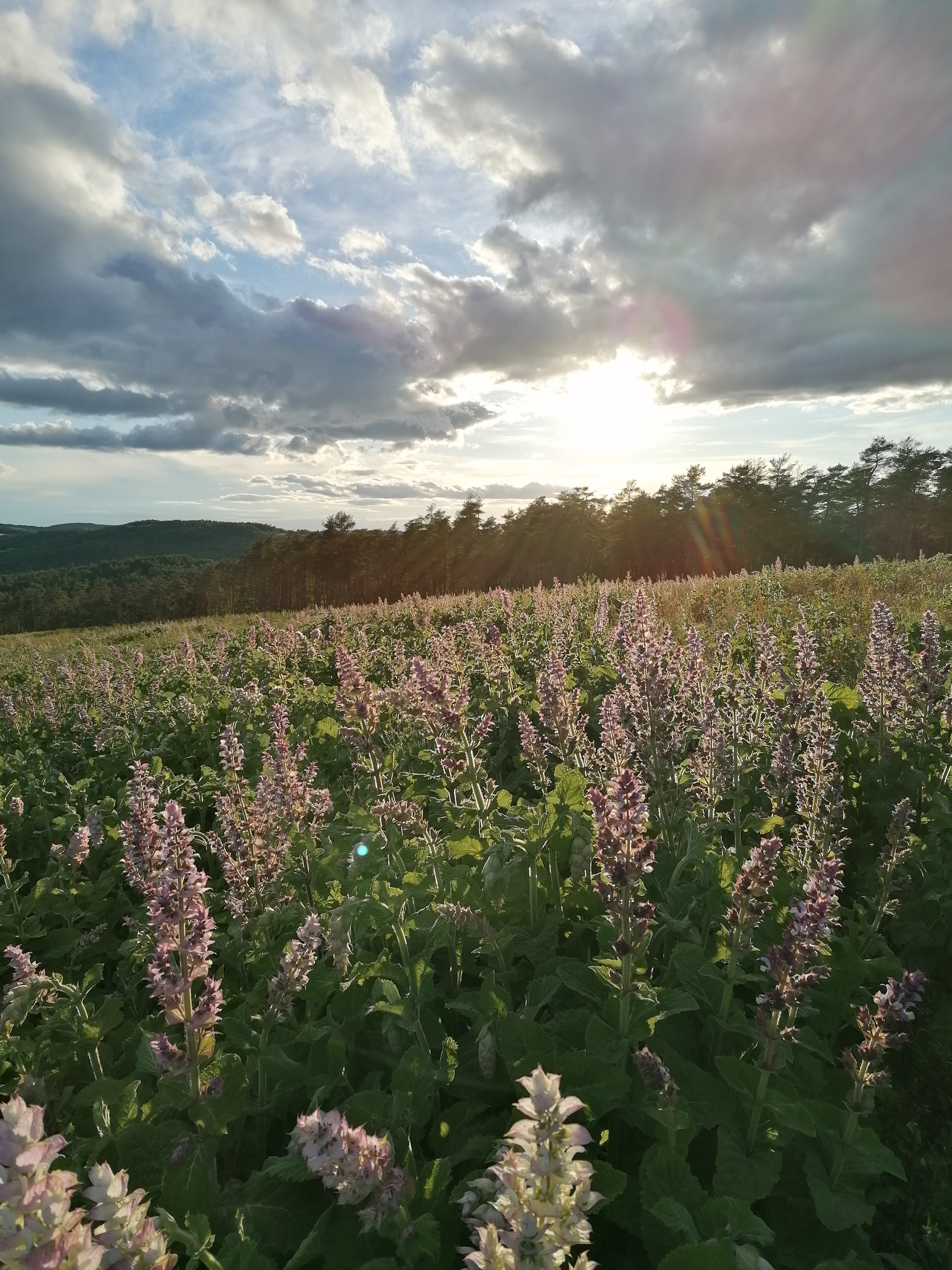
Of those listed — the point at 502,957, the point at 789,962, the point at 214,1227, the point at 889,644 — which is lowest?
the point at 214,1227

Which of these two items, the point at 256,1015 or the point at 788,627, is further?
the point at 788,627

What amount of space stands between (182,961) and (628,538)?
97.1m

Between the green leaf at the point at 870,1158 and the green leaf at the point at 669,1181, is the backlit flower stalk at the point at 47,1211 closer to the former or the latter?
the green leaf at the point at 669,1181

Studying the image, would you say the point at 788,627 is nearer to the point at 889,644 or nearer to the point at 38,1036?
the point at 889,644

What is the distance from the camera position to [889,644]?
6.01m

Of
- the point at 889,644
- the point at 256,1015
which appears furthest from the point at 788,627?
the point at 256,1015

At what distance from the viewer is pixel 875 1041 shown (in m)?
2.53

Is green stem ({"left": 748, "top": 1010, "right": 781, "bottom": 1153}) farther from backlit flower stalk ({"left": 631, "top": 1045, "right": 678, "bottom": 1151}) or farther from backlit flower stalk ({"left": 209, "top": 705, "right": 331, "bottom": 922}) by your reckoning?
backlit flower stalk ({"left": 209, "top": 705, "right": 331, "bottom": 922})

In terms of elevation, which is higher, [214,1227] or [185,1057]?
[185,1057]

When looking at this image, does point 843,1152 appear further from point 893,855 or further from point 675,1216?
point 893,855

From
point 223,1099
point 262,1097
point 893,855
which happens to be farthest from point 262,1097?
point 893,855

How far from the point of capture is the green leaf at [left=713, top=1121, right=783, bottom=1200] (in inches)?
96.8

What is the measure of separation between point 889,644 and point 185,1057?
19.9 ft

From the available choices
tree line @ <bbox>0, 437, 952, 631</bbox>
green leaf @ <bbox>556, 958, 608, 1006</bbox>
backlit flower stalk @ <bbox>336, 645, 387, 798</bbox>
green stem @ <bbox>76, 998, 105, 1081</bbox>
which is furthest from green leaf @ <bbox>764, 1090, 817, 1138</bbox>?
tree line @ <bbox>0, 437, 952, 631</bbox>
